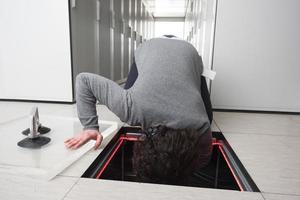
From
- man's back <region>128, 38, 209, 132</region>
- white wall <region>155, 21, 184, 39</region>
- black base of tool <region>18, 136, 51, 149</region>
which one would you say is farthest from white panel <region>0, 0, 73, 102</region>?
white wall <region>155, 21, 184, 39</region>

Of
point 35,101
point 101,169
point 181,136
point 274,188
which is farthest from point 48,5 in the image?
point 274,188

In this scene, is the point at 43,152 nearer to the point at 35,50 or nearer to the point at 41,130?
the point at 41,130

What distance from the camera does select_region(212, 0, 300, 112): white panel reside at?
159 centimetres

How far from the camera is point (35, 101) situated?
1.89m

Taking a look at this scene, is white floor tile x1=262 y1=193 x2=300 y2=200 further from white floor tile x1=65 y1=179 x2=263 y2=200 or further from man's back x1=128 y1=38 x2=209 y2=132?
man's back x1=128 y1=38 x2=209 y2=132

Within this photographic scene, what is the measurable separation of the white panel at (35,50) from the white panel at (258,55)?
1154 mm

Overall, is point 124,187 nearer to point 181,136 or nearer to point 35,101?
point 181,136

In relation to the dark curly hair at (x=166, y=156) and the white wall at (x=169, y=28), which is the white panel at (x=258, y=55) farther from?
the white wall at (x=169, y=28)

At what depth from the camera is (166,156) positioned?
2.14ft

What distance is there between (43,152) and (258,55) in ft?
4.88

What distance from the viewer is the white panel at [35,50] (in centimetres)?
176

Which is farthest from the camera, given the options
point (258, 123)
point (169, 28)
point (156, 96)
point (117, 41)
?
point (169, 28)

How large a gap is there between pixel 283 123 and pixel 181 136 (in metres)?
1.10

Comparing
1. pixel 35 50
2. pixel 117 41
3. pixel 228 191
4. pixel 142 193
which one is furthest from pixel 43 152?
pixel 117 41
